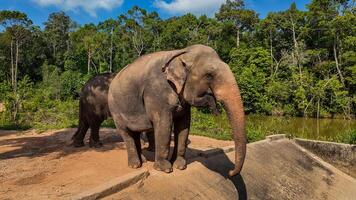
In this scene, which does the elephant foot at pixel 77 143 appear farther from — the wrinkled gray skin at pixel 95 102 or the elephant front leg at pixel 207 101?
the elephant front leg at pixel 207 101

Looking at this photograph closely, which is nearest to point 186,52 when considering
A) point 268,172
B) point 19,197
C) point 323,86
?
point 19,197

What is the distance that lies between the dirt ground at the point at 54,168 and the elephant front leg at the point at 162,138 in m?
0.54

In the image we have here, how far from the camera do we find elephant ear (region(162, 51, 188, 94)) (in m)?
5.74

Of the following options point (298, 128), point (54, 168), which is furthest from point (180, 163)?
point (298, 128)

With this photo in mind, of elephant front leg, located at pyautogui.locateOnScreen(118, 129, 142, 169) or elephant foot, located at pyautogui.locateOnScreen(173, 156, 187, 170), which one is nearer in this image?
elephant foot, located at pyautogui.locateOnScreen(173, 156, 187, 170)

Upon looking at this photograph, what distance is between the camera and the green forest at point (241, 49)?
3466 cm

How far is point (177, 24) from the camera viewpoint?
157 ft

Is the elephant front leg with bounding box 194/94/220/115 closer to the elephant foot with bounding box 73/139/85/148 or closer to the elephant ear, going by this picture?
the elephant ear

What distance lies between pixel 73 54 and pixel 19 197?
50.2 metres

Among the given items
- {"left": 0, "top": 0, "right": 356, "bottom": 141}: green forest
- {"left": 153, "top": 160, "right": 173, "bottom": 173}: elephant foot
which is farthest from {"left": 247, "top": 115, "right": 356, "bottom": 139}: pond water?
{"left": 153, "top": 160, "right": 173, "bottom": 173}: elephant foot

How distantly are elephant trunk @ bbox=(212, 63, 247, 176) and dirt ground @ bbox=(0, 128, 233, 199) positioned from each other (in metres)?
2.09

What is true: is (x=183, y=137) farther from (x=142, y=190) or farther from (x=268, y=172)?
(x=268, y=172)

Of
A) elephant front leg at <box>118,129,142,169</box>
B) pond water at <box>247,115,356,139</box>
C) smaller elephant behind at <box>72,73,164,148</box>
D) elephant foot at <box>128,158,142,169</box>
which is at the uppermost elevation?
smaller elephant behind at <box>72,73,164,148</box>

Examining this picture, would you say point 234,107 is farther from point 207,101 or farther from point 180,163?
point 180,163
